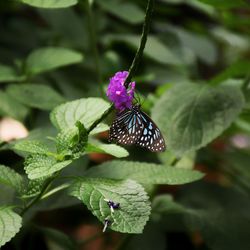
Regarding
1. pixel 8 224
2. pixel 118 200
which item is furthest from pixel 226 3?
pixel 8 224

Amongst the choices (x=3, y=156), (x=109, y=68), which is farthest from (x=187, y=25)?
(x=3, y=156)

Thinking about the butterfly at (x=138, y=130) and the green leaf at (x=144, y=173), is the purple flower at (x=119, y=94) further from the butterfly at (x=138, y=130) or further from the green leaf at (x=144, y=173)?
the green leaf at (x=144, y=173)

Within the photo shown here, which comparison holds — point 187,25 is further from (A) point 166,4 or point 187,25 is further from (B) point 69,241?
(B) point 69,241

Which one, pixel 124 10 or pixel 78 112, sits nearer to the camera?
pixel 78 112

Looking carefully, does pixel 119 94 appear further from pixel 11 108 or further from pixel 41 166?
pixel 11 108

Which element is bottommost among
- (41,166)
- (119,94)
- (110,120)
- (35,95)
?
(110,120)

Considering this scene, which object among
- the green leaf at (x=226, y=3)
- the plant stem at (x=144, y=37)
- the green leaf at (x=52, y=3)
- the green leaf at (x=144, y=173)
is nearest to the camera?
the plant stem at (x=144, y=37)

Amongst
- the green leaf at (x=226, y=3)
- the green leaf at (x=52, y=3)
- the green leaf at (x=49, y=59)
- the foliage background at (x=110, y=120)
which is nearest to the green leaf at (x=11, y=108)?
the foliage background at (x=110, y=120)
